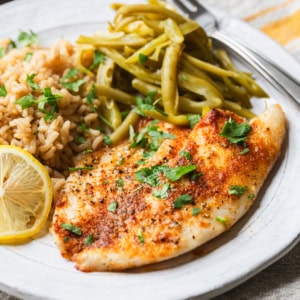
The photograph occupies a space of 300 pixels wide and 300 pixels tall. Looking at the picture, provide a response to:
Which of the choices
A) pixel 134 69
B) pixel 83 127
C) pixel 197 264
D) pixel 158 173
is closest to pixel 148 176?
pixel 158 173

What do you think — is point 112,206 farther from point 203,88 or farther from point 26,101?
point 203,88

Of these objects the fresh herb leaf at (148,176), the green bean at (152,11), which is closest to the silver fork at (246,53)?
the green bean at (152,11)

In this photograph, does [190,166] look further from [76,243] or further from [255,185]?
[76,243]

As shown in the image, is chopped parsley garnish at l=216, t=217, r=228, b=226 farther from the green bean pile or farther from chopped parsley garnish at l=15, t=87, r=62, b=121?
chopped parsley garnish at l=15, t=87, r=62, b=121

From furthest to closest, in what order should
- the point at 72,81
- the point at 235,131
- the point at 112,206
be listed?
1. the point at 72,81
2. the point at 235,131
3. the point at 112,206

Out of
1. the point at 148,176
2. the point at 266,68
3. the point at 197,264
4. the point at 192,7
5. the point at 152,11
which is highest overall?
the point at 152,11

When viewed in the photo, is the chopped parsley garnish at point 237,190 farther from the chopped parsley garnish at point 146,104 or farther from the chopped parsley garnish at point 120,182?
the chopped parsley garnish at point 146,104

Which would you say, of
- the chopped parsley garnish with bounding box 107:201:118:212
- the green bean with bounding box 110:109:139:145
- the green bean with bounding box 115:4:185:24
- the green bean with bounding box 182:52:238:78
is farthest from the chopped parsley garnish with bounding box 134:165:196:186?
the green bean with bounding box 115:4:185:24
